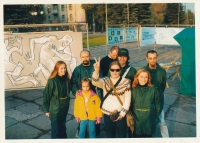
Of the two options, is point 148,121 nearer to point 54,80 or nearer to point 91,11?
point 54,80

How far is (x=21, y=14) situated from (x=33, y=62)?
19.3 meters

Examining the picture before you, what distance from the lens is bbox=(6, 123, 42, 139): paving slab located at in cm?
407

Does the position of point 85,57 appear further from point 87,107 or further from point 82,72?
point 87,107

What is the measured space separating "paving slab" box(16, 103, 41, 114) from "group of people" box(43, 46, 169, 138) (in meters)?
1.90

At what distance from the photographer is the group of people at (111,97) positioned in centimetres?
305

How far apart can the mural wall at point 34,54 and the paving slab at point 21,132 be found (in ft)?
5.45

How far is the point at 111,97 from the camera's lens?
3084 millimetres

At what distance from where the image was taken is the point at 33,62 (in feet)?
19.0

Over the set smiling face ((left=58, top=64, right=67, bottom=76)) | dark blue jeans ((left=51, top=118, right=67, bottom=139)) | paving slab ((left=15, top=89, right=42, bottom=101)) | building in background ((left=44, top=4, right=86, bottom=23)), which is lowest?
paving slab ((left=15, top=89, right=42, bottom=101))

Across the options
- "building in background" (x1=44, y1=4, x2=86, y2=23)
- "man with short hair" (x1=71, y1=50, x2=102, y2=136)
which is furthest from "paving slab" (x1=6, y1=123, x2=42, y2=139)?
"building in background" (x1=44, y1=4, x2=86, y2=23)

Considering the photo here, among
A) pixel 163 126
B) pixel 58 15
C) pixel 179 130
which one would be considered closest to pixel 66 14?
pixel 58 15

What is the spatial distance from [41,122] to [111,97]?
7.52 feet

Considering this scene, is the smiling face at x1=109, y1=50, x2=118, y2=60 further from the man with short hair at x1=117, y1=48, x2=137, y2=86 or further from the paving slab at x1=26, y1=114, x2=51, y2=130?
the paving slab at x1=26, y1=114, x2=51, y2=130

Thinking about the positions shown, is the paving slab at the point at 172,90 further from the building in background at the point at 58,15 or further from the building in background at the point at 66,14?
the building in background at the point at 58,15
